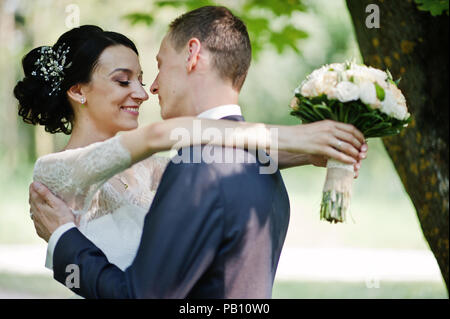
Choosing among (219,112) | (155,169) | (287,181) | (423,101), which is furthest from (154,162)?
(287,181)

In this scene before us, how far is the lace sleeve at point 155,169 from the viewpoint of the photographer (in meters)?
3.93

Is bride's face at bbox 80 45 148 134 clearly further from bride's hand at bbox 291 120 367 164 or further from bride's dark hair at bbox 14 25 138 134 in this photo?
bride's hand at bbox 291 120 367 164

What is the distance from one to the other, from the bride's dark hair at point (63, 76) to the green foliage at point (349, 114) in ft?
4.83

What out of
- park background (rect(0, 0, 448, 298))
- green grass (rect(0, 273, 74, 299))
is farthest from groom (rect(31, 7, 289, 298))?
green grass (rect(0, 273, 74, 299))

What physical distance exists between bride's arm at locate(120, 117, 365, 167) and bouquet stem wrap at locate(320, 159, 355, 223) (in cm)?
7

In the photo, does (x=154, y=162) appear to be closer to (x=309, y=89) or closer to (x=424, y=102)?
(x=309, y=89)

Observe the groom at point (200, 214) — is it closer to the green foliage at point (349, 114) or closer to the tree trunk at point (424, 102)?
the green foliage at point (349, 114)

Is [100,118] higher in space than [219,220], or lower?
higher

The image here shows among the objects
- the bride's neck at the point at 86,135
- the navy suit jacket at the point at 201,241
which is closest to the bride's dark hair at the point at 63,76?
the bride's neck at the point at 86,135

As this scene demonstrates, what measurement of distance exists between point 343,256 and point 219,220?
1647 cm

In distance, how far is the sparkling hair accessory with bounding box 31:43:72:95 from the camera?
3.92 m
